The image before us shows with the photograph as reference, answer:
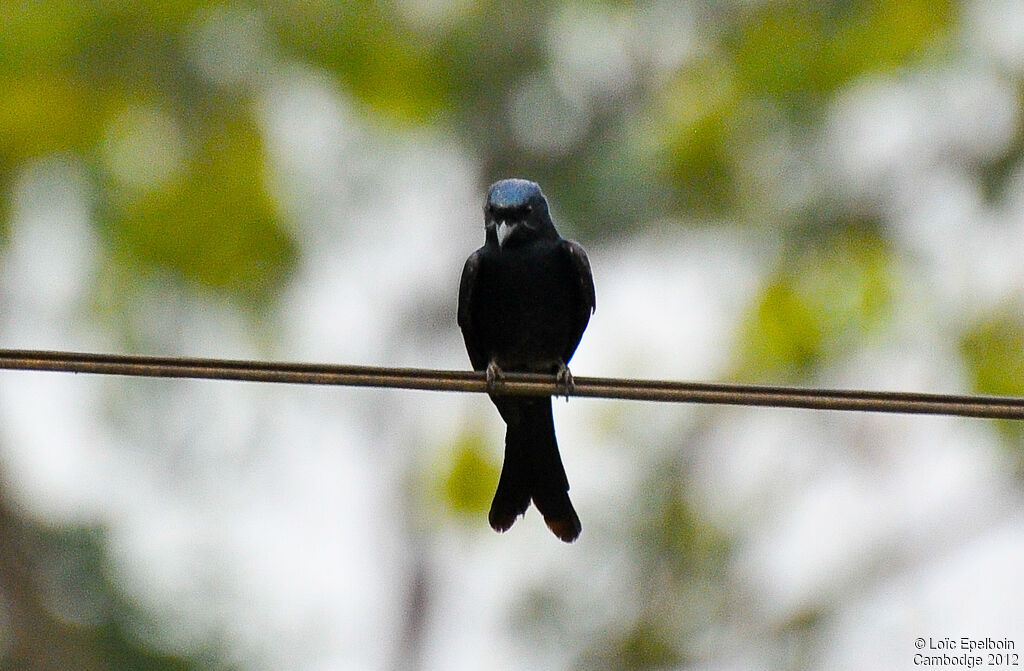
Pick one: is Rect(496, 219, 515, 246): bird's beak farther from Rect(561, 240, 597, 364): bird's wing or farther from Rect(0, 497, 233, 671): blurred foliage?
Rect(0, 497, 233, 671): blurred foliage

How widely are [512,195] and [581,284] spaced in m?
0.45

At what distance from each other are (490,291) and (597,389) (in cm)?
205

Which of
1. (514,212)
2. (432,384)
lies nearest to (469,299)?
(514,212)

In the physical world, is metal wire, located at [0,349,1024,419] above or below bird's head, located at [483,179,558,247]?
below

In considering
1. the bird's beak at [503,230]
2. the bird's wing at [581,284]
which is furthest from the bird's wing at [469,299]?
the bird's wing at [581,284]

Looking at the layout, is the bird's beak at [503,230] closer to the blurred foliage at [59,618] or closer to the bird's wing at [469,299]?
the bird's wing at [469,299]

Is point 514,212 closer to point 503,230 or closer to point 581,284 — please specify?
point 503,230

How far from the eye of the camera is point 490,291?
234 inches

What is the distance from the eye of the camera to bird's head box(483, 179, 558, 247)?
588 cm

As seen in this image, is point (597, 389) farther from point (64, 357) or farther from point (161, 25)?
point (161, 25)

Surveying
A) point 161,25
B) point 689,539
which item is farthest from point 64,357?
point 161,25

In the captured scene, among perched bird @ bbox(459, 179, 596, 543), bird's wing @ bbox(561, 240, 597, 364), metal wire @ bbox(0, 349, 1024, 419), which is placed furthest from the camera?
bird's wing @ bbox(561, 240, 597, 364)

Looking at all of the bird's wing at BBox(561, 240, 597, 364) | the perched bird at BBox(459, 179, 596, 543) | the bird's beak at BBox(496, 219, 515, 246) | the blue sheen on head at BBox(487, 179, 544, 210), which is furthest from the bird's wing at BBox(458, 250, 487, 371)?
the bird's wing at BBox(561, 240, 597, 364)

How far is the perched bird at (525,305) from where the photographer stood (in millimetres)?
5867
